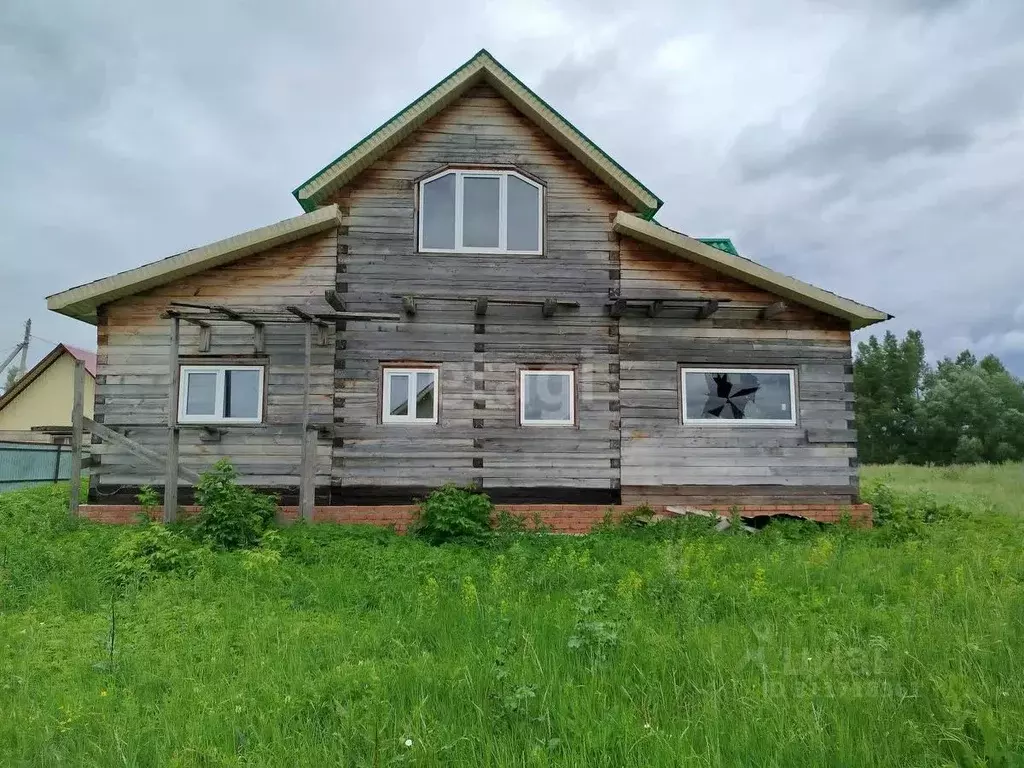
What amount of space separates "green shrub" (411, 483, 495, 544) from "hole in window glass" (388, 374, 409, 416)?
5.47 ft

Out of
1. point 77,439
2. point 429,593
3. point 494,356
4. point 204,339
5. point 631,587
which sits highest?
point 204,339

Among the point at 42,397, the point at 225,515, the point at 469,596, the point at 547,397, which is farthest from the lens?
the point at 42,397

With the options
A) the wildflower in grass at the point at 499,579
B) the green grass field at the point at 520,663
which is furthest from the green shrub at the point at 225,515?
the wildflower in grass at the point at 499,579

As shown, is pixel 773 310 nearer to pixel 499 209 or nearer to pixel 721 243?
pixel 721 243

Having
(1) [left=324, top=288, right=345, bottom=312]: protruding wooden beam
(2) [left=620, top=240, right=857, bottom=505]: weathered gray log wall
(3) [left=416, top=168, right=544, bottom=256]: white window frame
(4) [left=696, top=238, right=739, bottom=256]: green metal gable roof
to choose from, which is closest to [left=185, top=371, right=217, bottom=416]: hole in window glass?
(1) [left=324, top=288, right=345, bottom=312]: protruding wooden beam

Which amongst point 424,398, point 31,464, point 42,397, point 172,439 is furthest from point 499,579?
point 42,397

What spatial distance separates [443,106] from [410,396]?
5594 millimetres

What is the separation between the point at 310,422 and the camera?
38.3 ft

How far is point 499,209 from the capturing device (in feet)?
41.7

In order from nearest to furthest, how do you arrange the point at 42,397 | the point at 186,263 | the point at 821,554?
the point at 821,554 < the point at 186,263 < the point at 42,397

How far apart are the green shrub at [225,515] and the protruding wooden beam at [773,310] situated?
9.48 meters

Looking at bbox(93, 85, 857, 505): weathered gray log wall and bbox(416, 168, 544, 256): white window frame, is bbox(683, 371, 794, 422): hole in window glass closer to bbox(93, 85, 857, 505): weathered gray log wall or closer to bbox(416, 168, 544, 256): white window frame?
bbox(93, 85, 857, 505): weathered gray log wall

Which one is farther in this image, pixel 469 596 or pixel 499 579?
pixel 499 579

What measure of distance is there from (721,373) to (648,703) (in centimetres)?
945
